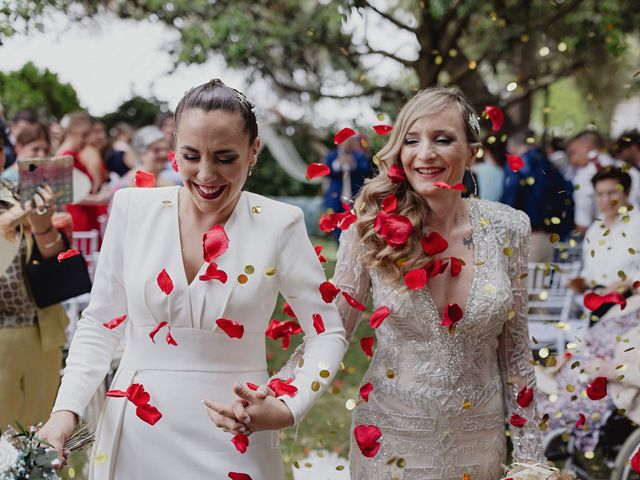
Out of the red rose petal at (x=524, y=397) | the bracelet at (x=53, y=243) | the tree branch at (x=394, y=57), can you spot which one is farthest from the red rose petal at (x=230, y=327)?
the tree branch at (x=394, y=57)

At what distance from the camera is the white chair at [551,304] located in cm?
636

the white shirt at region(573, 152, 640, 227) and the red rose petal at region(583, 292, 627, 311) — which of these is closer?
the red rose petal at region(583, 292, 627, 311)

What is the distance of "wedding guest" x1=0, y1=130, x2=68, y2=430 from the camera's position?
12.3 feet

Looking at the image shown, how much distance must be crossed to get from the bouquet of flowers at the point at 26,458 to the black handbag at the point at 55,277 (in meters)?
1.81

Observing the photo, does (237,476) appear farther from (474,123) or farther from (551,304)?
(551,304)

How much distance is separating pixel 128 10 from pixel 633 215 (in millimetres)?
4617

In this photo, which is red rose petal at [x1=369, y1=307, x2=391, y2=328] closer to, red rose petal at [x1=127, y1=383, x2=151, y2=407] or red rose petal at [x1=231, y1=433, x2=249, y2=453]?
Answer: red rose petal at [x1=231, y1=433, x2=249, y2=453]

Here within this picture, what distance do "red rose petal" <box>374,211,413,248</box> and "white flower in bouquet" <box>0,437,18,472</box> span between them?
4.43 ft

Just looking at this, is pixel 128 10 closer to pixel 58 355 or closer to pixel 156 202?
pixel 58 355

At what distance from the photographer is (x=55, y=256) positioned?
3865 millimetres

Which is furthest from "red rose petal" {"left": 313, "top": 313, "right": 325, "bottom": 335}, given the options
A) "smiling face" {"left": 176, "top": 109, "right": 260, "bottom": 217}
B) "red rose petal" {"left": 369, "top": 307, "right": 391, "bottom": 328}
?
"smiling face" {"left": 176, "top": 109, "right": 260, "bottom": 217}

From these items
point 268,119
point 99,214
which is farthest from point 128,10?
point 268,119

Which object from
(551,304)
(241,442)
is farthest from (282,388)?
(551,304)

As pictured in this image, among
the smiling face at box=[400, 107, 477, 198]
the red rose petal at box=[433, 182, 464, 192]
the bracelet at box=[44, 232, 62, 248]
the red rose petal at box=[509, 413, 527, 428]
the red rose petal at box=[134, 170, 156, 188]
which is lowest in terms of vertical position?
the red rose petal at box=[509, 413, 527, 428]
